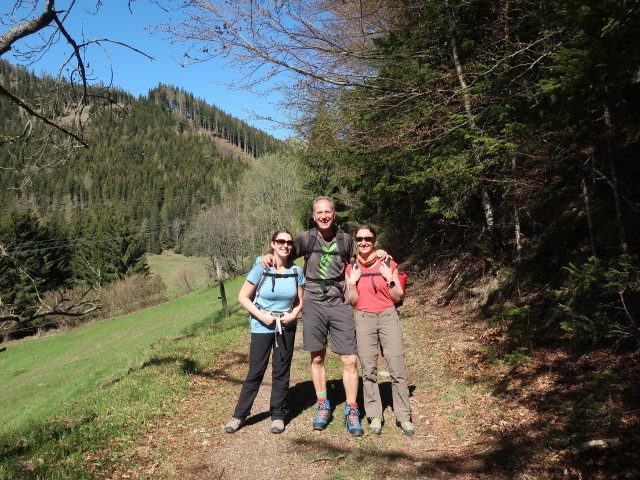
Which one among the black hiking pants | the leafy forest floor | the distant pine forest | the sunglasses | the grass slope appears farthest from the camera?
the distant pine forest

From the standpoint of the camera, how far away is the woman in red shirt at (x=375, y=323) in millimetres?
4246

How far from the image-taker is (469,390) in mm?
5273

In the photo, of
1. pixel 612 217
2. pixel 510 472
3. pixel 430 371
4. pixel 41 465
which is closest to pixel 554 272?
pixel 612 217

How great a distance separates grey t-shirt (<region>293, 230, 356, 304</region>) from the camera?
4.28 meters

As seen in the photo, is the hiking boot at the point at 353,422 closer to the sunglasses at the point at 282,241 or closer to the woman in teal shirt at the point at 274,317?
the woman in teal shirt at the point at 274,317

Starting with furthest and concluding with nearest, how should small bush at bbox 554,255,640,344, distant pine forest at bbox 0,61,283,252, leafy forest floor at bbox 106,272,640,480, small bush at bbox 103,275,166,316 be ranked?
1. distant pine forest at bbox 0,61,283,252
2. small bush at bbox 103,275,166,316
3. small bush at bbox 554,255,640,344
4. leafy forest floor at bbox 106,272,640,480

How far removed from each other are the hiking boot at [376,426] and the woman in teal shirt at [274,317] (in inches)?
35.8

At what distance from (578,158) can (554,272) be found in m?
2.22

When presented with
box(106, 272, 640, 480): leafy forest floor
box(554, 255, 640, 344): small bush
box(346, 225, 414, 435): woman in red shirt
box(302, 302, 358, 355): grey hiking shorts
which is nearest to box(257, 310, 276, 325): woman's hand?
box(302, 302, 358, 355): grey hiking shorts

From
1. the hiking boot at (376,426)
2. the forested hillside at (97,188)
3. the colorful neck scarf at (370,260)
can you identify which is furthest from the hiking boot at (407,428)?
the forested hillside at (97,188)

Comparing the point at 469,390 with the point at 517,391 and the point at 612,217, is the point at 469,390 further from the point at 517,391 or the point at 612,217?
the point at 612,217

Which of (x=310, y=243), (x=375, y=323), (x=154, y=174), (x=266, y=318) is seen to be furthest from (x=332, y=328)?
(x=154, y=174)

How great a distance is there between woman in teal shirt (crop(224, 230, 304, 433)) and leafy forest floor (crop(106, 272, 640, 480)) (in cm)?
30

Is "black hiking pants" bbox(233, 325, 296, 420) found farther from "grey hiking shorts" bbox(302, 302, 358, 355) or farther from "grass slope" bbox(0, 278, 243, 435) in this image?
"grass slope" bbox(0, 278, 243, 435)
